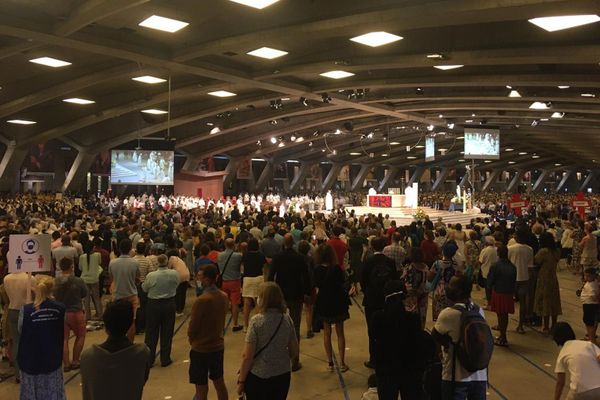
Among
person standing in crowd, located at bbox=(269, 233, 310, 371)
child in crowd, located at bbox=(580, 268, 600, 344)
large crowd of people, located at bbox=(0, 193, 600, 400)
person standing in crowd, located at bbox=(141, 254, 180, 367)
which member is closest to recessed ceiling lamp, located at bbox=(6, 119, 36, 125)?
large crowd of people, located at bbox=(0, 193, 600, 400)

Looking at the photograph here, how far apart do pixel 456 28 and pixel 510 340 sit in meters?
8.26

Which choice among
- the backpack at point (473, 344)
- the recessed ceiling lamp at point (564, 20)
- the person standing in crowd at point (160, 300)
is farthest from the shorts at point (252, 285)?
the recessed ceiling lamp at point (564, 20)

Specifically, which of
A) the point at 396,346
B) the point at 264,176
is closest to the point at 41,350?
the point at 396,346

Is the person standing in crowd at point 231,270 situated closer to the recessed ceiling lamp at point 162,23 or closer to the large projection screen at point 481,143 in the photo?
the recessed ceiling lamp at point 162,23

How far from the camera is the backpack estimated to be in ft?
13.0

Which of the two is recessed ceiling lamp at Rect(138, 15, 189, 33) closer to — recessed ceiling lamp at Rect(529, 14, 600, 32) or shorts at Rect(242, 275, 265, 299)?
shorts at Rect(242, 275, 265, 299)

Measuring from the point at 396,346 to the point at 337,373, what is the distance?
8.65 ft

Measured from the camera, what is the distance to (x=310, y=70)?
15.5m

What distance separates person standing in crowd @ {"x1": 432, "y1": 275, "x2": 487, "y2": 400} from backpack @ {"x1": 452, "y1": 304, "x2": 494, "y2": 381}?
5cm

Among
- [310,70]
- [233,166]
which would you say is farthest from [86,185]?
[310,70]

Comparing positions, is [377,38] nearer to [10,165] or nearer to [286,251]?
[286,251]

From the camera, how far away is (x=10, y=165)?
26.1 meters

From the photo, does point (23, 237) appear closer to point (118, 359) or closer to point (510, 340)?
point (118, 359)

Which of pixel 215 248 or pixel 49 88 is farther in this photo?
pixel 49 88
